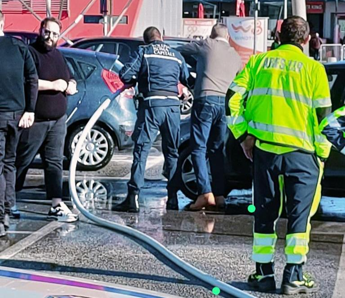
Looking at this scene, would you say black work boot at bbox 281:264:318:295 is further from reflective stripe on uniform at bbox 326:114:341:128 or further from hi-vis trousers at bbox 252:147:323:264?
reflective stripe on uniform at bbox 326:114:341:128

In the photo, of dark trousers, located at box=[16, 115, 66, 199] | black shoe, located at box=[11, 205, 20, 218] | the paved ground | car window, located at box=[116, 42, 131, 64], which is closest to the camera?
the paved ground

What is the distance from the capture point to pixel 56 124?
26.0ft

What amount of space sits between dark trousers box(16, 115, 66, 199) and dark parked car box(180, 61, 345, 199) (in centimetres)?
165

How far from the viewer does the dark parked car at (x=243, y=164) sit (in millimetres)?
8312

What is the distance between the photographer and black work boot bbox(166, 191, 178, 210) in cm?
878

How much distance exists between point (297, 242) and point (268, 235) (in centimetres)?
21

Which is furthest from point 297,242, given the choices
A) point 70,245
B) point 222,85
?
point 222,85

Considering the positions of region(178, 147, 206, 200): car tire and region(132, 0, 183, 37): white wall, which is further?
region(132, 0, 183, 37): white wall

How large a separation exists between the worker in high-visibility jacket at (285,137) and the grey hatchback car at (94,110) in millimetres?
5451

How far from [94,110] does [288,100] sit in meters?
5.76

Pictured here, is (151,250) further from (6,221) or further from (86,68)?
(86,68)

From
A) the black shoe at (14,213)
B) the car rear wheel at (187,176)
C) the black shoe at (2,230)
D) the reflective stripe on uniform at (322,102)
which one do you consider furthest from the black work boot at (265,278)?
the car rear wheel at (187,176)

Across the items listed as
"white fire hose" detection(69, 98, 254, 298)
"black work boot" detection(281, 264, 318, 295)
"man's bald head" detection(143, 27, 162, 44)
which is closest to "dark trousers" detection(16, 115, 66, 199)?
"white fire hose" detection(69, 98, 254, 298)

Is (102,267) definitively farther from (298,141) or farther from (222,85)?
(222,85)
